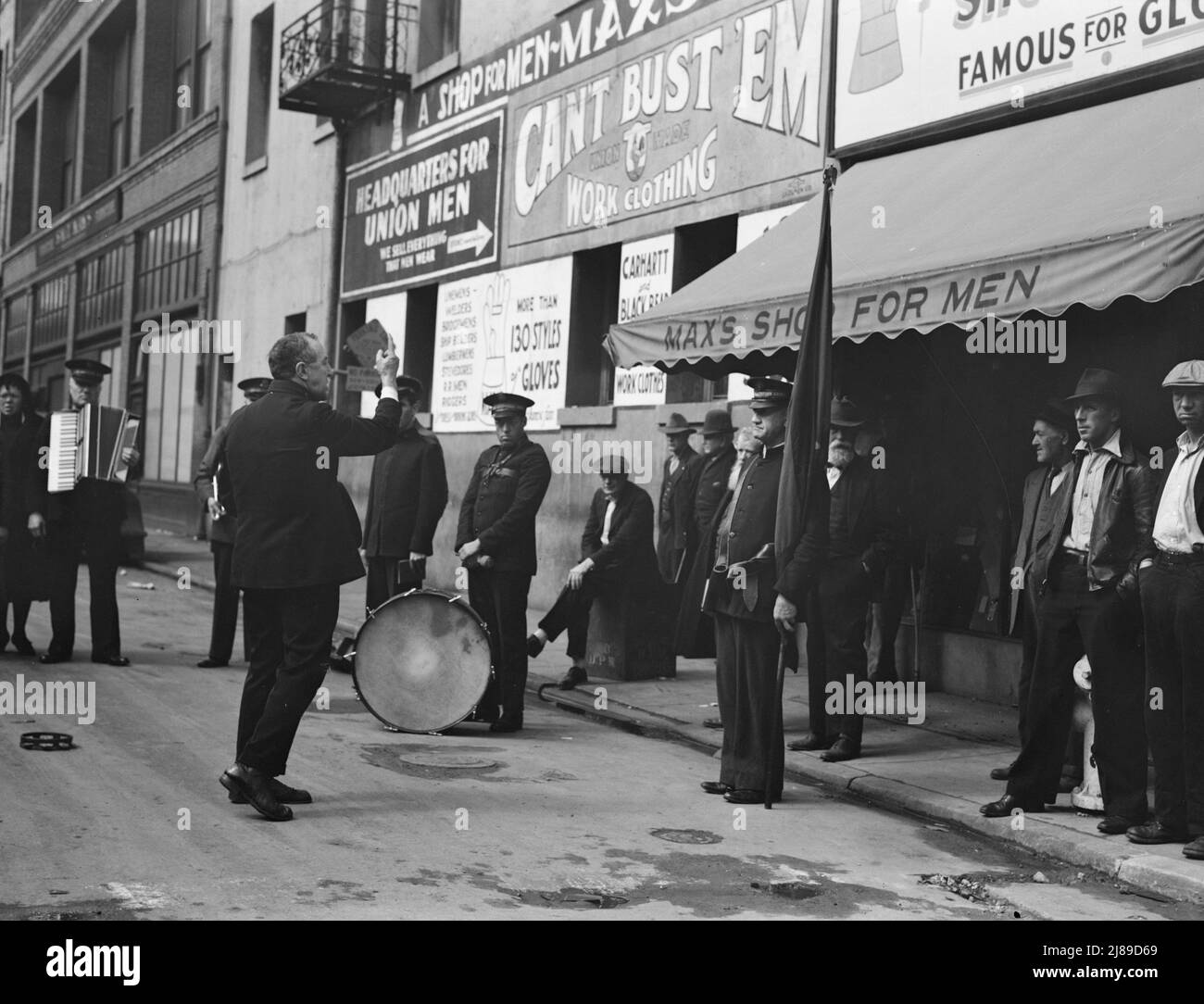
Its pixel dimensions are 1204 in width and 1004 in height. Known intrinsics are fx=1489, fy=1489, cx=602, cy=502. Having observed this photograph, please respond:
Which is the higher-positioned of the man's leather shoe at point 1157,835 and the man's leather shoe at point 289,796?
the man's leather shoe at point 1157,835

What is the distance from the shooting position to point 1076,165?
28.3 feet

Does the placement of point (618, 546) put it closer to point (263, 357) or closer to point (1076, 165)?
point (1076, 165)

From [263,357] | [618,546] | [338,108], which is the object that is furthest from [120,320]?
[618,546]

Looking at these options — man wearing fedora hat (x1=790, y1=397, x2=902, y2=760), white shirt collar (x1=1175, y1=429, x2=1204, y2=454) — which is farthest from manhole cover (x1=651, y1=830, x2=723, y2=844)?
white shirt collar (x1=1175, y1=429, x2=1204, y2=454)

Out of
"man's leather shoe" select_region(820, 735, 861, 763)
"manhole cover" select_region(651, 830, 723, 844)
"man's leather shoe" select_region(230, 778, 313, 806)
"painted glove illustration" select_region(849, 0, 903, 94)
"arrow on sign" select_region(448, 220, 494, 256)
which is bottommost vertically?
"manhole cover" select_region(651, 830, 723, 844)

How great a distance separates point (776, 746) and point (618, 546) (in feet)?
13.0

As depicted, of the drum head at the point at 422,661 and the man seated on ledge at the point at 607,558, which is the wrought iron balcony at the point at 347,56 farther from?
the drum head at the point at 422,661

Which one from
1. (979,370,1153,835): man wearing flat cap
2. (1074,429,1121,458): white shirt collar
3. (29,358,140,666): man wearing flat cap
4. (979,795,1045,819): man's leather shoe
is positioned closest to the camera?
(979,370,1153,835): man wearing flat cap

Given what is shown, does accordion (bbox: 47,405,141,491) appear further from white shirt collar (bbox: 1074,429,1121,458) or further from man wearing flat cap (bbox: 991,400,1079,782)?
white shirt collar (bbox: 1074,429,1121,458)

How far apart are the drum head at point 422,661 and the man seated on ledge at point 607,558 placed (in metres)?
2.50

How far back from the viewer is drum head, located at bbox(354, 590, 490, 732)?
26.8ft

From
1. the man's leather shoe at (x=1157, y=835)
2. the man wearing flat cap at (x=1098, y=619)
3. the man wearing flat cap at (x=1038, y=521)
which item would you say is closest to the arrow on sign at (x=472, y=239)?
the man wearing flat cap at (x=1038, y=521)

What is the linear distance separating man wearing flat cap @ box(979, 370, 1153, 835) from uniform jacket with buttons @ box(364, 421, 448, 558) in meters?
4.60

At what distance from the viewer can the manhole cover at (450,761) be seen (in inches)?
309
